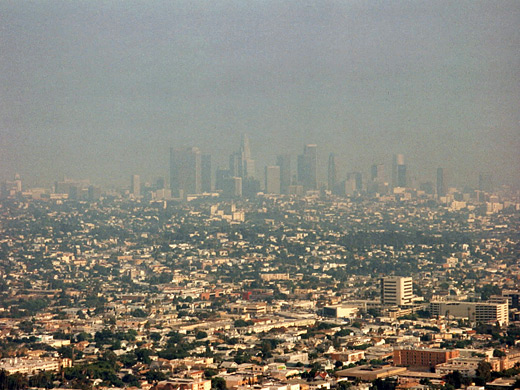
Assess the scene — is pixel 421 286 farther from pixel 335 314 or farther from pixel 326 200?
pixel 326 200

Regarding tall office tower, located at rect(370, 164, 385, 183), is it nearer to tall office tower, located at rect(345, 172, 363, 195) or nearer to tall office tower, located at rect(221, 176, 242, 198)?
tall office tower, located at rect(345, 172, 363, 195)

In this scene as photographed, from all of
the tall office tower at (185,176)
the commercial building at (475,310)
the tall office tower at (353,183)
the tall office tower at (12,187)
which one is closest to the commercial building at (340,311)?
the commercial building at (475,310)

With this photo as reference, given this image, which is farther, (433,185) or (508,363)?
(433,185)

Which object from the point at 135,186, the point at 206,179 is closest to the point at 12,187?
the point at 135,186

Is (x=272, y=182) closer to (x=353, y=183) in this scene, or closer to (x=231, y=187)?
(x=231, y=187)

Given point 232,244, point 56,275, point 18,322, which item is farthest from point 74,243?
point 18,322

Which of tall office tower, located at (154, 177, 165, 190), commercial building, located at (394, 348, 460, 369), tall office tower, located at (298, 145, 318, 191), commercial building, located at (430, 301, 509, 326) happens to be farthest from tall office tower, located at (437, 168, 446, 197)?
commercial building, located at (394, 348, 460, 369)
